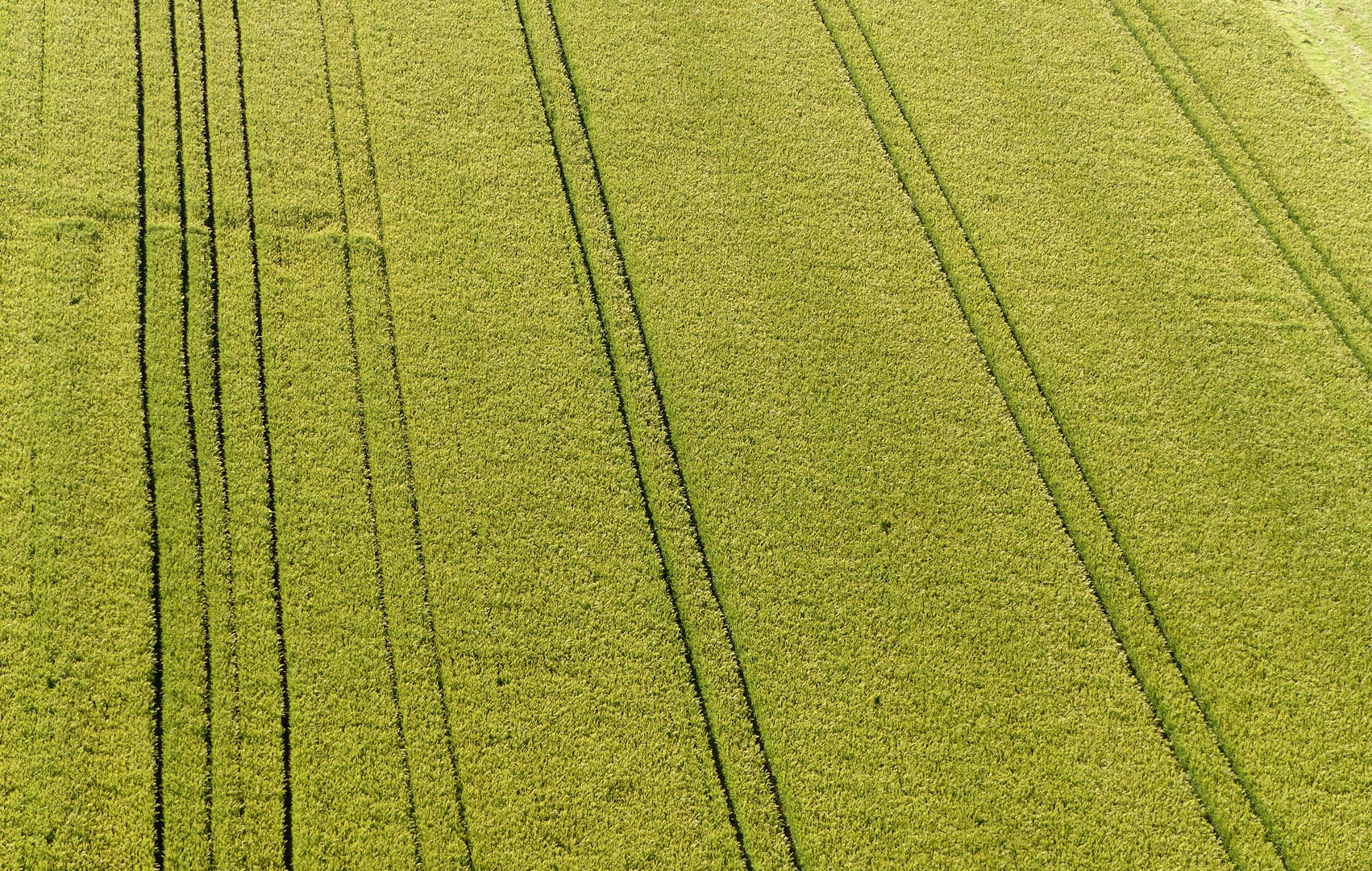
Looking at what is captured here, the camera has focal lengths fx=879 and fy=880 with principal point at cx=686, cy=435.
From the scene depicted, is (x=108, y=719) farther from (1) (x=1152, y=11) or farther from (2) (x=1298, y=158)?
(1) (x=1152, y=11)

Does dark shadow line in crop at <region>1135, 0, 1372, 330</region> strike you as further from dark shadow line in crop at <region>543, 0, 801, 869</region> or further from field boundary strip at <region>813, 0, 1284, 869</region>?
dark shadow line in crop at <region>543, 0, 801, 869</region>

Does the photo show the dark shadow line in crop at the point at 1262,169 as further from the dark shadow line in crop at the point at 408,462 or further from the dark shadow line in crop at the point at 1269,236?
the dark shadow line in crop at the point at 408,462

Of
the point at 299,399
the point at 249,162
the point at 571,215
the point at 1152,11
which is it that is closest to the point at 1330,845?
the point at 571,215

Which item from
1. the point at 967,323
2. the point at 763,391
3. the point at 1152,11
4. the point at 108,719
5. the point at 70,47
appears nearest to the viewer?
the point at 108,719

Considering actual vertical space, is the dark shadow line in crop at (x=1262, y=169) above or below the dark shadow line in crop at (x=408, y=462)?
above

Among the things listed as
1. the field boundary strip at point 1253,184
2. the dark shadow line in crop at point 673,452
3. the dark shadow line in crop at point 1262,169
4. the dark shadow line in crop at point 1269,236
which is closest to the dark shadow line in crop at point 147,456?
the dark shadow line in crop at point 673,452

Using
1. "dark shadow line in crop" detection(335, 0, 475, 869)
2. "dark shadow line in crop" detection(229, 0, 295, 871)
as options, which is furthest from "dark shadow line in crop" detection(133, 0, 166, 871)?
"dark shadow line in crop" detection(335, 0, 475, 869)
